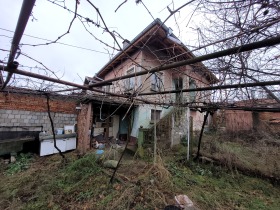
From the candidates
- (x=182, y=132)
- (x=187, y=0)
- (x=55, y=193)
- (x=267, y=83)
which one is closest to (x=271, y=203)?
(x=267, y=83)

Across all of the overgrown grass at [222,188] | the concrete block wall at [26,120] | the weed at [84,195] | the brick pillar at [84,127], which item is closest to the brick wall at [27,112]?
the concrete block wall at [26,120]

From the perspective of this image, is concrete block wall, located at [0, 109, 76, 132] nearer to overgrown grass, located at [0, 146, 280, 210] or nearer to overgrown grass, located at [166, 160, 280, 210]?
overgrown grass, located at [0, 146, 280, 210]

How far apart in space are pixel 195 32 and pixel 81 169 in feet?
16.1

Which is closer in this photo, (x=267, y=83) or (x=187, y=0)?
(x=187, y=0)

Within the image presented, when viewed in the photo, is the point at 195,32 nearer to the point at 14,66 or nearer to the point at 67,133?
the point at 14,66

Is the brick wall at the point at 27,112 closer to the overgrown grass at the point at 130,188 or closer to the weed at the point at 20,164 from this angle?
the weed at the point at 20,164

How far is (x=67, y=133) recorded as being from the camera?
7609mm

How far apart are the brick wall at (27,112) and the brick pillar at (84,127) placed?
2.26 feet

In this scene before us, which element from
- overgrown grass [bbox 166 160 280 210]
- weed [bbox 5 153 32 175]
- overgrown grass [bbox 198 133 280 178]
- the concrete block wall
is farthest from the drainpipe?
the concrete block wall

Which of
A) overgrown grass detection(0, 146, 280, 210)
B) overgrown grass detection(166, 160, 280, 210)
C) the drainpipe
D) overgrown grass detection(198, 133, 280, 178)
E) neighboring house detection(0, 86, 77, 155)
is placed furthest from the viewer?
neighboring house detection(0, 86, 77, 155)

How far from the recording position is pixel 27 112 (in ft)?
23.3

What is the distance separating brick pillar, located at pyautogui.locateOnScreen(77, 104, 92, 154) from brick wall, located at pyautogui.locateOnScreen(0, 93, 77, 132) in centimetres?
69

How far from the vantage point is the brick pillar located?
7.42 meters

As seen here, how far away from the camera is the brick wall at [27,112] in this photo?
21.9 ft
